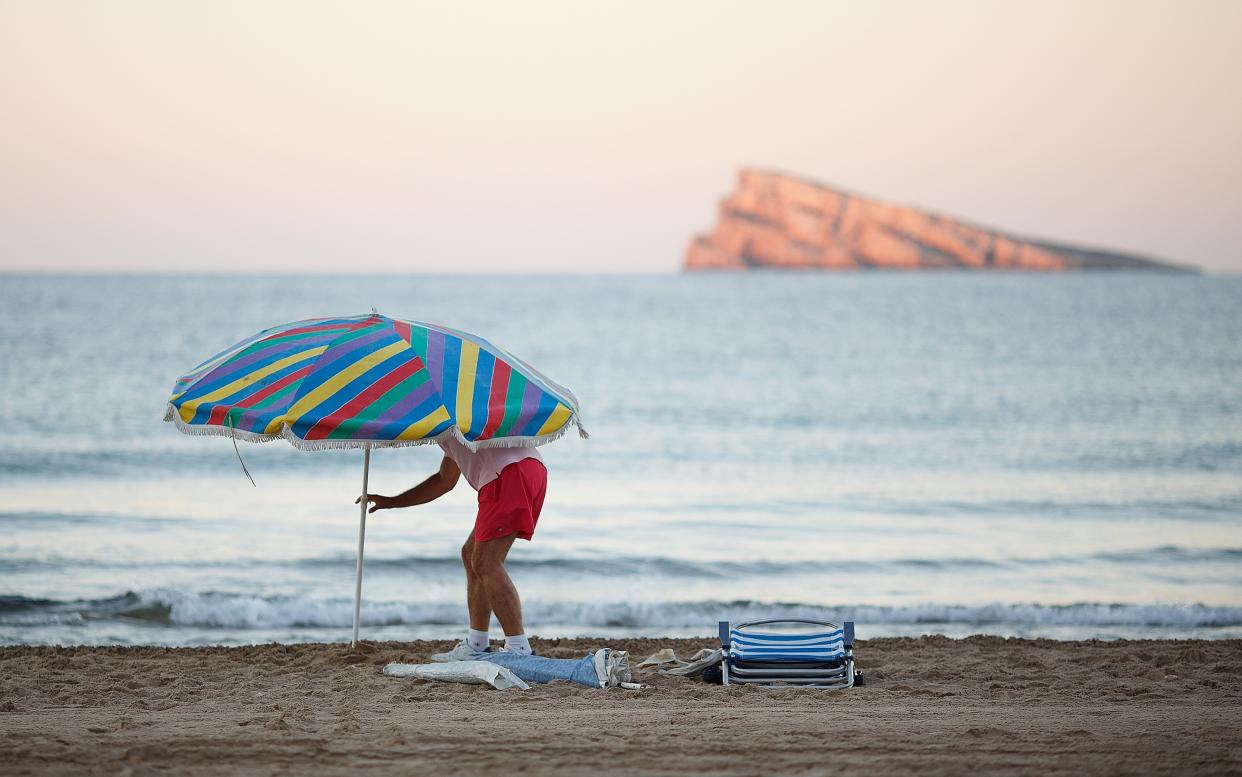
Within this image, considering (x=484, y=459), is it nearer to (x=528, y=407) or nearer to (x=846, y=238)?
(x=528, y=407)

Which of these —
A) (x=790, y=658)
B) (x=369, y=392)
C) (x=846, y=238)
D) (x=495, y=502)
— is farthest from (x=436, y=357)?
(x=846, y=238)

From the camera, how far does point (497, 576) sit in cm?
634

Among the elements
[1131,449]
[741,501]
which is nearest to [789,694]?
[741,501]

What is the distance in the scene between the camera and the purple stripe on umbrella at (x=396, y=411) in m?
5.80

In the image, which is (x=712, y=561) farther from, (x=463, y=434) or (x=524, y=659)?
(x=463, y=434)

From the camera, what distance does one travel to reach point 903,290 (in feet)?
280

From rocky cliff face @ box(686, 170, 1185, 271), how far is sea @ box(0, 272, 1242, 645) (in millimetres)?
78364

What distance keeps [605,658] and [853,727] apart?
1596 millimetres

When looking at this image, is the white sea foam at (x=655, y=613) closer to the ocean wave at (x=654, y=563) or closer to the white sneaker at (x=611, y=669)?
the ocean wave at (x=654, y=563)

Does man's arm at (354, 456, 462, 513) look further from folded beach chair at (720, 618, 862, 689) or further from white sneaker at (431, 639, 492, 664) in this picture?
folded beach chair at (720, 618, 862, 689)

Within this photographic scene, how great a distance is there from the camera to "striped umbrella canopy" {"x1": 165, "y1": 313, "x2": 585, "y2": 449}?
5.81m

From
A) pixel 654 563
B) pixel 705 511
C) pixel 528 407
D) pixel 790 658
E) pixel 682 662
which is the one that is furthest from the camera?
pixel 705 511

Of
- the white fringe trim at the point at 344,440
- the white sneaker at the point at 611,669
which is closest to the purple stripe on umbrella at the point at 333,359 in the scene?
the white fringe trim at the point at 344,440

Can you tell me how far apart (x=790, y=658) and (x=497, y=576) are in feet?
5.17
